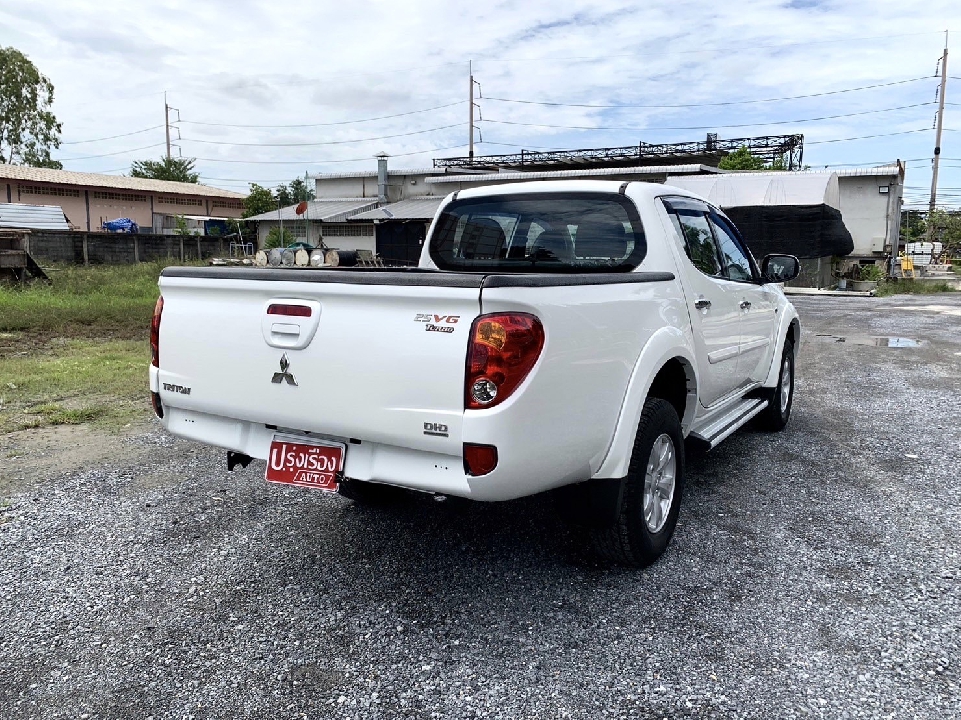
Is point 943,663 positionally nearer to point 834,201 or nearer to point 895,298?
point 895,298

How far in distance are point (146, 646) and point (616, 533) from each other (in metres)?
2.03

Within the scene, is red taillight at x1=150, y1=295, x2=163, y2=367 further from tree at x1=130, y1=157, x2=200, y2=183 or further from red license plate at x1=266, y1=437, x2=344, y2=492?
tree at x1=130, y1=157, x2=200, y2=183

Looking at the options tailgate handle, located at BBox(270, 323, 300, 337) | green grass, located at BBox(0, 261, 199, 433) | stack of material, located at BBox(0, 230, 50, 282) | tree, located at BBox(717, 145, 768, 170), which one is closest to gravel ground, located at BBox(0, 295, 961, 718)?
tailgate handle, located at BBox(270, 323, 300, 337)

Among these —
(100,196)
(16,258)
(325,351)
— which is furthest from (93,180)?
(325,351)

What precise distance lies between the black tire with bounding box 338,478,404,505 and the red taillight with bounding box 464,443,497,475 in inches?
63.7

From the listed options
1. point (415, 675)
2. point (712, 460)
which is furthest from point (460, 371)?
point (712, 460)

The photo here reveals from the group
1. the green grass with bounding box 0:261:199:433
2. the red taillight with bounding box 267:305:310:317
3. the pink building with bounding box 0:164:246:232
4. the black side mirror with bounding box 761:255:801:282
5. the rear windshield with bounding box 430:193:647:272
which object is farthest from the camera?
the pink building with bounding box 0:164:246:232

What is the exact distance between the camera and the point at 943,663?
2.84 metres

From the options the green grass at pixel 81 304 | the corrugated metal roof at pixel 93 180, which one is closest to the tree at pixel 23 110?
the corrugated metal roof at pixel 93 180

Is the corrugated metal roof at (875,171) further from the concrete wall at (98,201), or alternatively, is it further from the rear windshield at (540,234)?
the concrete wall at (98,201)

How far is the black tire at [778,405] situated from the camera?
239 inches

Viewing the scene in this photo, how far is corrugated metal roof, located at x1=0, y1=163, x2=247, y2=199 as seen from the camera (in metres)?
43.9

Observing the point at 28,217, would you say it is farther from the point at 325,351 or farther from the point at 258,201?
the point at 325,351

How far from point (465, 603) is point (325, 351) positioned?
4.24ft
